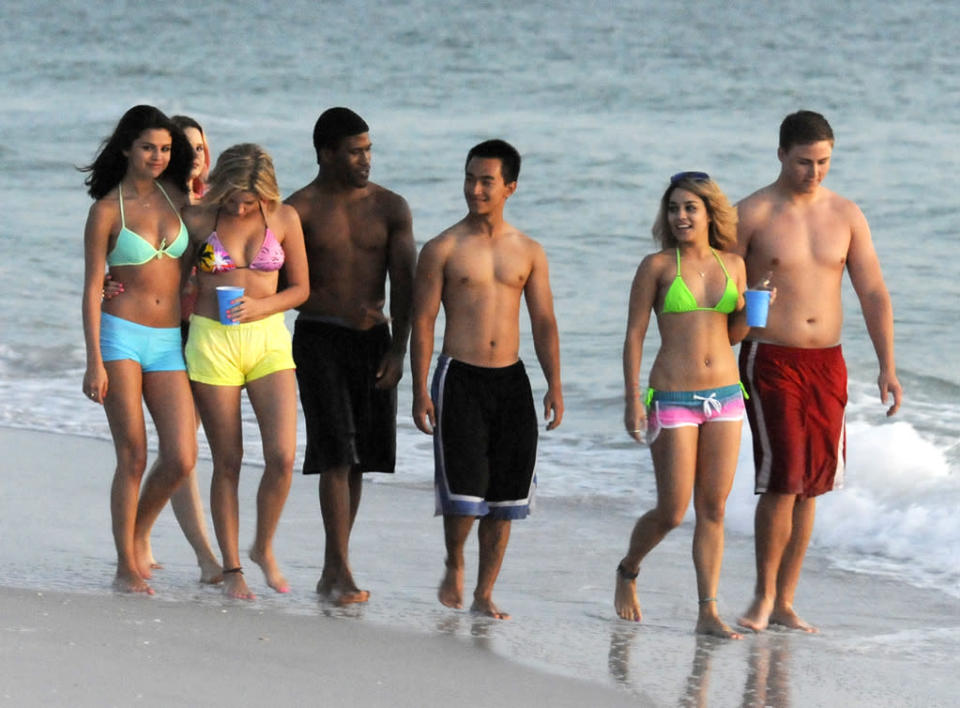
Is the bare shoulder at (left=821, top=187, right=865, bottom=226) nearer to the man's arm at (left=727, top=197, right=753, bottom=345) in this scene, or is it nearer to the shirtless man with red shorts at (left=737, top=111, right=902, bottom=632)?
the shirtless man with red shorts at (left=737, top=111, right=902, bottom=632)

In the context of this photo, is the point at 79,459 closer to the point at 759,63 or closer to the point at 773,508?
the point at 773,508

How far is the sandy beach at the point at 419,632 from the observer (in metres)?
4.13

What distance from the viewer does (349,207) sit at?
213 inches

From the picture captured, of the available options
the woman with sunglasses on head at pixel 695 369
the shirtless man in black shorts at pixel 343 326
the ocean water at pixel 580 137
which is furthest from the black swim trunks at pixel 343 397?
the ocean water at pixel 580 137

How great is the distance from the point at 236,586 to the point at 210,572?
359 millimetres

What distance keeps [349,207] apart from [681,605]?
1.85 m

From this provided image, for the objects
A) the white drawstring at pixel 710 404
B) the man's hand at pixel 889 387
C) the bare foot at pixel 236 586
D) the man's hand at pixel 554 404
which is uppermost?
the man's hand at pixel 889 387

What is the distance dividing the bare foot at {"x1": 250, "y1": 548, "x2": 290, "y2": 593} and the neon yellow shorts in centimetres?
60

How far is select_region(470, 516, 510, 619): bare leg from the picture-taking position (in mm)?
5320

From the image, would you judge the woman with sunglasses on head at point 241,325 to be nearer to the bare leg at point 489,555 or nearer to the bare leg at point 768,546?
the bare leg at point 489,555

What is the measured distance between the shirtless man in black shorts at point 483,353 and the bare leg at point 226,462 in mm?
585

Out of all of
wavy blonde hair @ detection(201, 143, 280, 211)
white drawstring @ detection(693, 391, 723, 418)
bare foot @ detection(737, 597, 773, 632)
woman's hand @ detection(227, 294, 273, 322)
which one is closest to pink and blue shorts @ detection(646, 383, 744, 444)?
white drawstring @ detection(693, 391, 723, 418)

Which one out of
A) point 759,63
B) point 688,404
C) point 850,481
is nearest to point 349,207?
point 688,404

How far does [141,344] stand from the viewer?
5.12m
